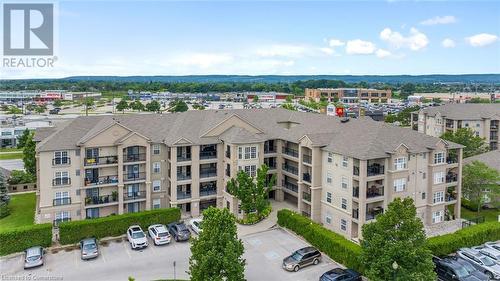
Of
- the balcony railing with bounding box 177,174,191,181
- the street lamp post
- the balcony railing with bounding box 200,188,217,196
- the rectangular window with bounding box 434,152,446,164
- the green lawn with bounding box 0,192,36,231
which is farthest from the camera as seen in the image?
the balcony railing with bounding box 200,188,217,196

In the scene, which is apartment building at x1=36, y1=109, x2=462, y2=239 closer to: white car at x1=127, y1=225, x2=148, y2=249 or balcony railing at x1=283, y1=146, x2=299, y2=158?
balcony railing at x1=283, y1=146, x2=299, y2=158

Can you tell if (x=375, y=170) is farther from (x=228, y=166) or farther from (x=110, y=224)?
(x=110, y=224)

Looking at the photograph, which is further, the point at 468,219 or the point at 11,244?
the point at 468,219

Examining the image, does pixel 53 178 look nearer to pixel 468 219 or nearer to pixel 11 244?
pixel 11 244

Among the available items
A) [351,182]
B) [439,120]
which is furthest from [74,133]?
[439,120]

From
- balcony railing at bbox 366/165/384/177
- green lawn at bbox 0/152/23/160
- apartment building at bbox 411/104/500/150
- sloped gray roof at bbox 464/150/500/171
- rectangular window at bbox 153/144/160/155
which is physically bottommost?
green lawn at bbox 0/152/23/160

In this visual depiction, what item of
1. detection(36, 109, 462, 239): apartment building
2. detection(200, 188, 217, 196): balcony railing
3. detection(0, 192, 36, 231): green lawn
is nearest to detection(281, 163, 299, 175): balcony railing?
detection(36, 109, 462, 239): apartment building

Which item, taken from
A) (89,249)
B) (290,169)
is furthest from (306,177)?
(89,249)
